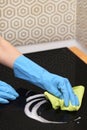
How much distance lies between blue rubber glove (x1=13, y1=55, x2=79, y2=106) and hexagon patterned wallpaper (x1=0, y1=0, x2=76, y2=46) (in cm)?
30

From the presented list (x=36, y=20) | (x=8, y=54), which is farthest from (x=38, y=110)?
(x=36, y=20)

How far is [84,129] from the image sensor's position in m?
0.85

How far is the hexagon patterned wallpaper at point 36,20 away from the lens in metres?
1.30

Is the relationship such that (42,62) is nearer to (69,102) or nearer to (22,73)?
(22,73)

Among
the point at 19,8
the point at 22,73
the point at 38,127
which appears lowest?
the point at 38,127

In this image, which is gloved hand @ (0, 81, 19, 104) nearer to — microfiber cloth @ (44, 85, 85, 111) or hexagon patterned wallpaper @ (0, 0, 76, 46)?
microfiber cloth @ (44, 85, 85, 111)

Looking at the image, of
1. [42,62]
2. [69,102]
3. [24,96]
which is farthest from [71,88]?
[42,62]

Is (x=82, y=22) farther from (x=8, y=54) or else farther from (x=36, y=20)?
(x=8, y=54)

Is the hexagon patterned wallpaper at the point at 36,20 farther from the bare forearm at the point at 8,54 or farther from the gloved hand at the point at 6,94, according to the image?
the gloved hand at the point at 6,94

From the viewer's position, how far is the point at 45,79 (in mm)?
1000

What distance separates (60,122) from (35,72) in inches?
8.2

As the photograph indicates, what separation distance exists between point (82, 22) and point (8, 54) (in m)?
0.42

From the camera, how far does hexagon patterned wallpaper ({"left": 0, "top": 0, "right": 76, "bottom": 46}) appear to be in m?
1.30

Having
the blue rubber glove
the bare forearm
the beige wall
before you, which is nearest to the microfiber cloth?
the blue rubber glove
